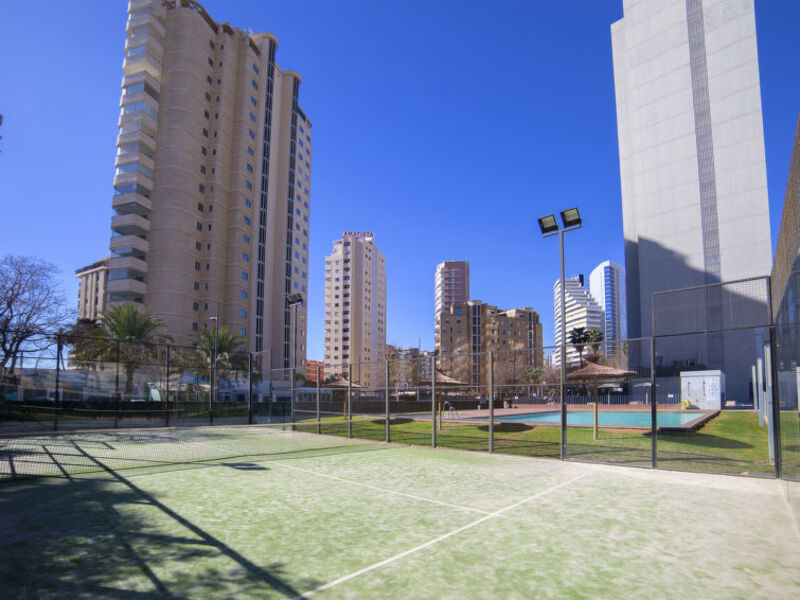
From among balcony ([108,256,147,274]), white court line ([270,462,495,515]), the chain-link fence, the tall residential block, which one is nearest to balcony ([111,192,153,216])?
balcony ([108,256,147,274])

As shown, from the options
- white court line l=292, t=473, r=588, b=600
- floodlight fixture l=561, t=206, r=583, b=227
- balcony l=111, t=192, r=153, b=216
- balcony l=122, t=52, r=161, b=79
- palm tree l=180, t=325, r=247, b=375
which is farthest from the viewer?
balcony l=122, t=52, r=161, b=79

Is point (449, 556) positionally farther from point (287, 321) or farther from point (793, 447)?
point (287, 321)

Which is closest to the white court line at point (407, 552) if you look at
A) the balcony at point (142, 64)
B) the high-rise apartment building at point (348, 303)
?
the balcony at point (142, 64)

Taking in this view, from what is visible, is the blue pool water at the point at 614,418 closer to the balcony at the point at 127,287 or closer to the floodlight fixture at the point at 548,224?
the floodlight fixture at the point at 548,224

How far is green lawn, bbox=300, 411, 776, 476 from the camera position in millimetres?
11898

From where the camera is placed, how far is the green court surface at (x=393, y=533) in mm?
4594

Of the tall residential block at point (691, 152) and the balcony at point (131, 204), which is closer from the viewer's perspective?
the tall residential block at point (691, 152)

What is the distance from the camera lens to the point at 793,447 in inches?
315

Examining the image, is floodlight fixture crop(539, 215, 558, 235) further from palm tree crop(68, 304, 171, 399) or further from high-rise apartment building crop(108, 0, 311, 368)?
high-rise apartment building crop(108, 0, 311, 368)

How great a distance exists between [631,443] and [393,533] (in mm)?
12487

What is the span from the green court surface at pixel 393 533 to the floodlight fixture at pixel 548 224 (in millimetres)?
6271

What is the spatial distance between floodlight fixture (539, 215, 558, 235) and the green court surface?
6271mm

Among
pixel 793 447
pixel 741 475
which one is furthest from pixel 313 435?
pixel 793 447

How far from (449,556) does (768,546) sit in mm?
3795
